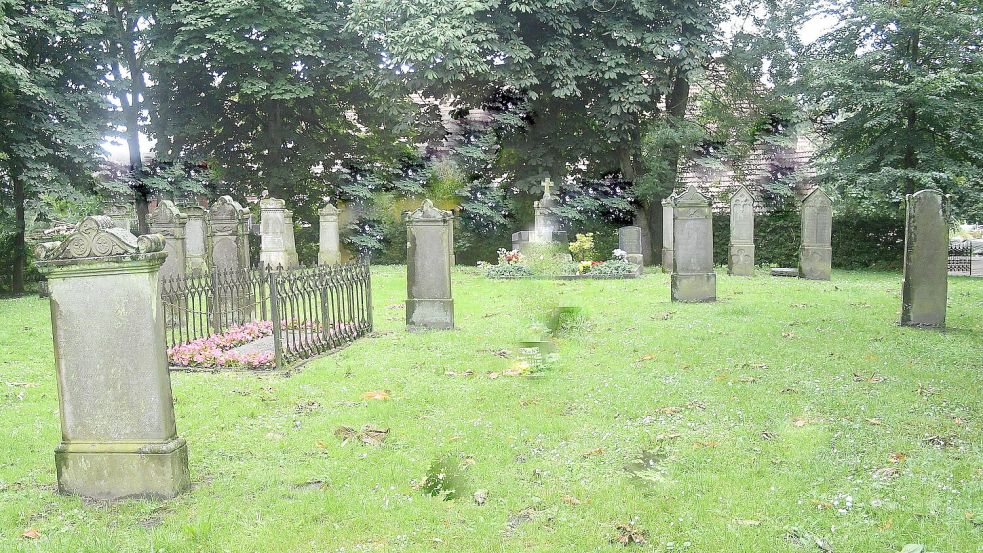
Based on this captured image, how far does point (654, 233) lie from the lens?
28.5 m

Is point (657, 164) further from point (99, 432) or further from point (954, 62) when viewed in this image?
point (99, 432)

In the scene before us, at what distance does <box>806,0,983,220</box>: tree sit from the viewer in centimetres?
2130

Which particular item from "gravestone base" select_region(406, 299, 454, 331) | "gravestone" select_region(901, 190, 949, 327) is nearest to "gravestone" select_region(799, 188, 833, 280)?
"gravestone" select_region(901, 190, 949, 327)

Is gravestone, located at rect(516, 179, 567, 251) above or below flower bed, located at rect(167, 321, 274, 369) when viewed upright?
above

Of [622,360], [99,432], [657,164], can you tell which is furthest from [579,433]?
[657,164]

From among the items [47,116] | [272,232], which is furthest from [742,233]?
[47,116]

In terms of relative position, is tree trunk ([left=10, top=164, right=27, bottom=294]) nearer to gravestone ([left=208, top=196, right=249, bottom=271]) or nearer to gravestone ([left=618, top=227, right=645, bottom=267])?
gravestone ([left=208, top=196, right=249, bottom=271])

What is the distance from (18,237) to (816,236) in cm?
2099

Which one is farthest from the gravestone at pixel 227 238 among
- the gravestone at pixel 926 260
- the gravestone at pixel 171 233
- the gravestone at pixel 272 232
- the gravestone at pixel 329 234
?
the gravestone at pixel 329 234

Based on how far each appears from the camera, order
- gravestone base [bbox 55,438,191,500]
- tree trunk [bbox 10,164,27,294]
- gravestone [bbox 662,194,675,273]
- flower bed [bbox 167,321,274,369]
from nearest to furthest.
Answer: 1. gravestone base [bbox 55,438,191,500]
2. flower bed [bbox 167,321,274,369]
3. tree trunk [bbox 10,164,27,294]
4. gravestone [bbox 662,194,675,273]

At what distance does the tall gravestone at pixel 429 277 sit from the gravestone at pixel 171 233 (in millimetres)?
3791

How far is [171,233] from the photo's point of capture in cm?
1216

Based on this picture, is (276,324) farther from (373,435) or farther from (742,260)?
(742,260)

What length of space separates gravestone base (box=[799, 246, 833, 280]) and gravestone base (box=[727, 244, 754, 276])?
1493 mm
